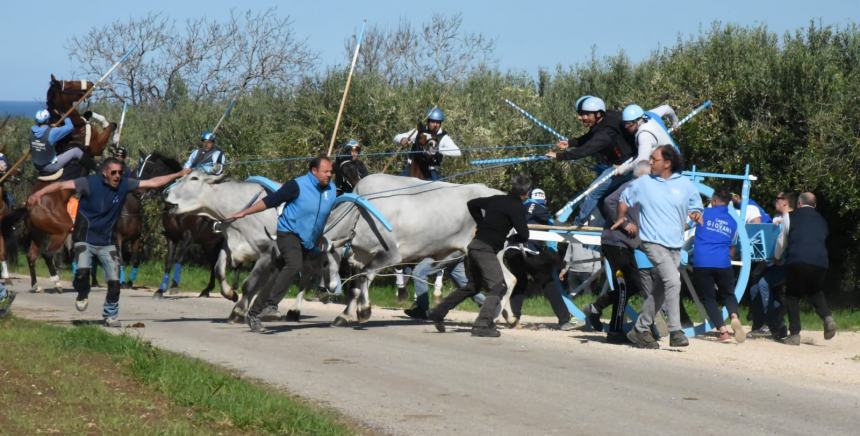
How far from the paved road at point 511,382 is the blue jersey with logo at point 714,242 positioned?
111cm

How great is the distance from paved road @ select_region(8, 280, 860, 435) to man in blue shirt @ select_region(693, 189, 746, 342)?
710mm

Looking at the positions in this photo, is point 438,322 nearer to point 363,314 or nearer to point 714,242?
point 363,314

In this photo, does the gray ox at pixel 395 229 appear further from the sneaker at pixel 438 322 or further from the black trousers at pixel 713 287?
the black trousers at pixel 713 287

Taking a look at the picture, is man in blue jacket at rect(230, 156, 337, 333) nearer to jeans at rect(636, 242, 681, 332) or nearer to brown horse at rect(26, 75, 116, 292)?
jeans at rect(636, 242, 681, 332)

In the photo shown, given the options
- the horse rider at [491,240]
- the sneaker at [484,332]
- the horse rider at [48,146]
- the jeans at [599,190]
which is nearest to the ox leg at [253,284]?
the horse rider at [491,240]

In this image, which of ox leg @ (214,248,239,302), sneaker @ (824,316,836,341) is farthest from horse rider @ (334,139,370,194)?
sneaker @ (824,316,836,341)

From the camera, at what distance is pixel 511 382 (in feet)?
38.1

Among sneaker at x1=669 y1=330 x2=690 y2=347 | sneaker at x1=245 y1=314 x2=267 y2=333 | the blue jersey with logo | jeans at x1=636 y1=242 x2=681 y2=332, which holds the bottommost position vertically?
sneaker at x1=245 y1=314 x2=267 y2=333

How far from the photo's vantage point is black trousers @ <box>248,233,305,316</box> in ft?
50.2

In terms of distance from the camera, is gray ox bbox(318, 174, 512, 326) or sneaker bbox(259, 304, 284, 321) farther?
gray ox bbox(318, 174, 512, 326)

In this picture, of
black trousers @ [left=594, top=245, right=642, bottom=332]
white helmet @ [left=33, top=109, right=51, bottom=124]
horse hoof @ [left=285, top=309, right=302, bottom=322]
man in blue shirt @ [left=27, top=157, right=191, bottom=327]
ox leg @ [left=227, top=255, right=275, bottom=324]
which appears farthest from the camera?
white helmet @ [left=33, top=109, right=51, bottom=124]

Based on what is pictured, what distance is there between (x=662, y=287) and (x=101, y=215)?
636 centimetres

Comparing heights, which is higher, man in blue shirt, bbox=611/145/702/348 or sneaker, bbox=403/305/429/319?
man in blue shirt, bbox=611/145/702/348

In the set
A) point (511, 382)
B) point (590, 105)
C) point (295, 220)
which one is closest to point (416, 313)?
point (295, 220)
